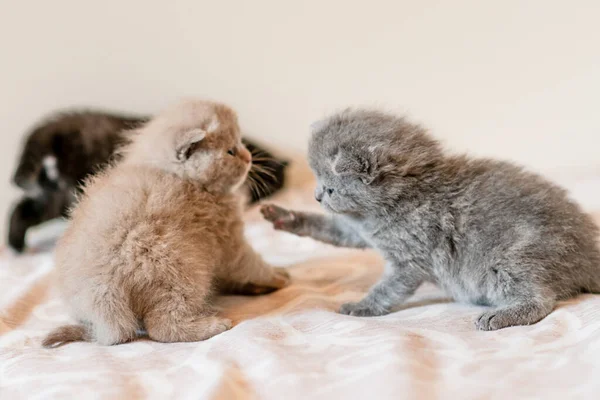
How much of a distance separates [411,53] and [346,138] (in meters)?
1.57

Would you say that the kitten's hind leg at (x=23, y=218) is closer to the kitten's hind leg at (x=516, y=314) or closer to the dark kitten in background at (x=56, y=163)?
the dark kitten in background at (x=56, y=163)

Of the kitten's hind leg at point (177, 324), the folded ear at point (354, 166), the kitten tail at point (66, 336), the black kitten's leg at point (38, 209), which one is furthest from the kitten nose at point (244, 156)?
the black kitten's leg at point (38, 209)

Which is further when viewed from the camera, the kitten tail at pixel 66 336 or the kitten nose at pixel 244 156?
the kitten nose at pixel 244 156

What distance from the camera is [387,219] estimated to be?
4.54ft

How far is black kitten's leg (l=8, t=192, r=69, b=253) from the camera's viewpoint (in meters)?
2.30

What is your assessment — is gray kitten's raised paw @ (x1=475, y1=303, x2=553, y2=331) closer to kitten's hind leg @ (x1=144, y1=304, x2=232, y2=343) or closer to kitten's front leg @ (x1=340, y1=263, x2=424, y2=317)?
kitten's front leg @ (x1=340, y1=263, x2=424, y2=317)

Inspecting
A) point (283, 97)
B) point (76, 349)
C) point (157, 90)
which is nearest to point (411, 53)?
point (283, 97)

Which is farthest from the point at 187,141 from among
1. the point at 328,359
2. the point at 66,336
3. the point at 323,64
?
the point at 323,64

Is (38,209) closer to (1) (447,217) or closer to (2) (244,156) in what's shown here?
(2) (244,156)

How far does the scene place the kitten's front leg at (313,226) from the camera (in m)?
1.61

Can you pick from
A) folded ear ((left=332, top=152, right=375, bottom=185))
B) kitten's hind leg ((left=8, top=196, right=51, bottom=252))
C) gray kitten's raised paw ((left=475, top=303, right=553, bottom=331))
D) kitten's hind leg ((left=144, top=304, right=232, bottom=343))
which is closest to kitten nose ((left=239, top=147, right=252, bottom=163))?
folded ear ((left=332, top=152, right=375, bottom=185))

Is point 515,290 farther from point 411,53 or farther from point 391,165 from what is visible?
point 411,53

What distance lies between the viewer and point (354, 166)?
4.32 feet

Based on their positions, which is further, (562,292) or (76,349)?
(562,292)
